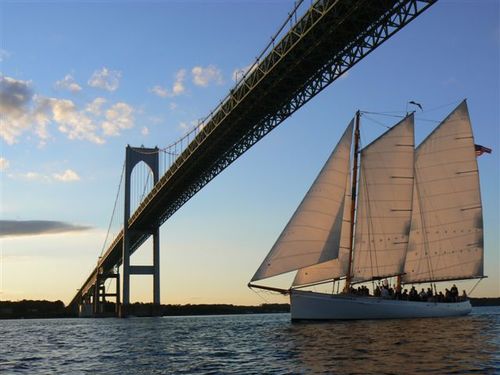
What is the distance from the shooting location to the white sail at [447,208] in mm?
39688

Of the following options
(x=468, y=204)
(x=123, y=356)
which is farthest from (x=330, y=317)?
(x=123, y=356)

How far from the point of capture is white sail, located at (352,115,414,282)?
37.3m

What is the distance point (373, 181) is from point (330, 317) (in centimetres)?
837

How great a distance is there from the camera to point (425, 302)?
3872 cm

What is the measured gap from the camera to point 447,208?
4006cm

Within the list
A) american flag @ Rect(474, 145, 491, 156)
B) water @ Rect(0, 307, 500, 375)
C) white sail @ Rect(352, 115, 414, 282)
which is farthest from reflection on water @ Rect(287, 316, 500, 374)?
american flag @ Rect(474, 145, 491, 156)

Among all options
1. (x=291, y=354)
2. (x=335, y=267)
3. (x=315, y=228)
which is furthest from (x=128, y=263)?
(x=291, y=354)

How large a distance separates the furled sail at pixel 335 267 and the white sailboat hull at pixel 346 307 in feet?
3.06

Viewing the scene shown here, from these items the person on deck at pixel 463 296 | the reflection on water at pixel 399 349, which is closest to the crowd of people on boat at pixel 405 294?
the person on deck at pixel 463 296

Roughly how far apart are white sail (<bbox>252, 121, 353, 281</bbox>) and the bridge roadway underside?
439 centimetres

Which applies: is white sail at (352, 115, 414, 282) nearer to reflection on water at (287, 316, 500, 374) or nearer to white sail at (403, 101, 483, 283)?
white sail at (403, 101, 483, 283)

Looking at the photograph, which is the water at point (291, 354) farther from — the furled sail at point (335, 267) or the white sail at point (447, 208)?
the white sail at point (447, 208)

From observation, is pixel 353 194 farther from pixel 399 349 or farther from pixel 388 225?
pixel 399 349

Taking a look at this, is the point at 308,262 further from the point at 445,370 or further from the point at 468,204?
the point at 445,370
